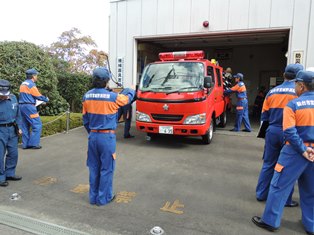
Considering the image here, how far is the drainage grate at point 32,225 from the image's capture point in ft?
10.7

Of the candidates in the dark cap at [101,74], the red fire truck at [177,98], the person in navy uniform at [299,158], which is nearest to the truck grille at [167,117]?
the red fire truck at [177,98]

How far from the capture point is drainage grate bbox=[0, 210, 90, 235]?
3260mm

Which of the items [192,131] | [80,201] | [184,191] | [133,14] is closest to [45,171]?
[80,201]

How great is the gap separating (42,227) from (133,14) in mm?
8944

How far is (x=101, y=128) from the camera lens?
12.6 feet

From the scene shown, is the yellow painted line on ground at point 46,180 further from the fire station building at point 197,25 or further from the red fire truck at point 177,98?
the fire station building at point 197,25

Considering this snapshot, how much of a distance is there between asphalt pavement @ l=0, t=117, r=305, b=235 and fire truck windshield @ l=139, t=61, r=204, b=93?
1574 mm

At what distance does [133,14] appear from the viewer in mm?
10547

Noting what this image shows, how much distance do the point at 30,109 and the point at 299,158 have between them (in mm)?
6127

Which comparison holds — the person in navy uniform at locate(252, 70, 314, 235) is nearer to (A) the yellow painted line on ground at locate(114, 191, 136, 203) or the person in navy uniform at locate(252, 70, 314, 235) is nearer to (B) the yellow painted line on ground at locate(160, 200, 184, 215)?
(B) the yellow painted line on ground at locate(160, 200, 184, 215)

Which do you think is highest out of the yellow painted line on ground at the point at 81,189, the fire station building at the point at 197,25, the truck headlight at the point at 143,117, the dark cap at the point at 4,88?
the fire station building at the point at 197,25

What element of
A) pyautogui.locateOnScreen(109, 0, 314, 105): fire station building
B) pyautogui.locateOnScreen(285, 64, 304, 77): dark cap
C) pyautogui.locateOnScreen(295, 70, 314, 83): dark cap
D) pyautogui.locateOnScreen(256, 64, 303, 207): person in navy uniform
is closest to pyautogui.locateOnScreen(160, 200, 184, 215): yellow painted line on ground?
pyautogui.locateOnScreen(256, 64, 303, 207): person in navy uniform

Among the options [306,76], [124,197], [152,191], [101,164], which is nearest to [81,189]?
[124,197]

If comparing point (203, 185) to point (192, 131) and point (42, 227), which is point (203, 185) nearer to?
point (192, 131)
